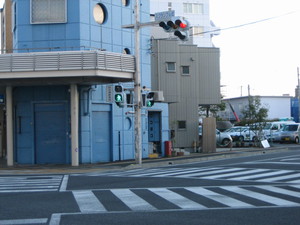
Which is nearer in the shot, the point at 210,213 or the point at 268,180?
the point at 210,213

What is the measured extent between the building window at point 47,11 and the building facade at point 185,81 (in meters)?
9.54

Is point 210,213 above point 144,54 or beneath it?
beneath

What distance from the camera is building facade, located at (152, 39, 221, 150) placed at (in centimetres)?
3422

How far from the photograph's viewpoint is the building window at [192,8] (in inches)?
2840

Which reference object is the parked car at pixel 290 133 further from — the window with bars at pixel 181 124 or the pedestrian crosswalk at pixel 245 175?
the pedestrian crosswalk at pixel 245 175

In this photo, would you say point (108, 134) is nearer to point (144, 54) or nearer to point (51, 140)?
point (51, 140)

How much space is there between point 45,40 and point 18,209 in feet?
51.5

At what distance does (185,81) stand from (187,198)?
23498mm

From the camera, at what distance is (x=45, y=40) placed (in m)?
25.6

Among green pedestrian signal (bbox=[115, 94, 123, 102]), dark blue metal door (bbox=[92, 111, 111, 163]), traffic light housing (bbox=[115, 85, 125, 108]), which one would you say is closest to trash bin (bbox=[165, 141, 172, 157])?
dark blue metal door (bbox=[92, 111, 111, 163])

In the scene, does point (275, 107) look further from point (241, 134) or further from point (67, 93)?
point (67, 93)

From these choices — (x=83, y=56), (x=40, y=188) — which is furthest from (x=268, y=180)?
(x=83, y=56)

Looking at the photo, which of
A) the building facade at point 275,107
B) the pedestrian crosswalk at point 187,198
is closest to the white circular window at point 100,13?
the pedestrian crosswalk at point 187,198

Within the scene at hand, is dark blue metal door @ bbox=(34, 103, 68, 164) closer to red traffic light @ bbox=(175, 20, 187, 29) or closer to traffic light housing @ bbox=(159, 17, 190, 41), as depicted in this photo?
traffic light housing @ bbox=(159, 17, 190, 41)
